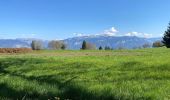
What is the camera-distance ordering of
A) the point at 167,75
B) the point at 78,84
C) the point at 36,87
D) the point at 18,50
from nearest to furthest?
1. the point at 36,87
2. the point at 78,84
3. the point at 167,75
4. the point at 18,50

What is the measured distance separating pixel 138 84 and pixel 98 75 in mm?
3032

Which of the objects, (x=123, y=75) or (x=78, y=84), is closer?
(x=78, y=84)

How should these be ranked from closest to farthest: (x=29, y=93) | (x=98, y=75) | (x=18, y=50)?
1. (x=29, y=93)
2. (x=98, y=75)
3. (x=18, y=50)

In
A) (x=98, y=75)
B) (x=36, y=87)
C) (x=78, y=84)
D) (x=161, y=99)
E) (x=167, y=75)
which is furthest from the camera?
(x=98, y=75)

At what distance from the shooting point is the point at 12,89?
416 inches

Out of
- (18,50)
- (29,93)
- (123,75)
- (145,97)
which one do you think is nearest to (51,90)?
(29,93)

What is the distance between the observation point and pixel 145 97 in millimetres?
8938

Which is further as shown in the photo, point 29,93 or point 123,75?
point 123,75

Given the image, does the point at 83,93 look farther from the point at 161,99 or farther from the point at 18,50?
the point at 18,50

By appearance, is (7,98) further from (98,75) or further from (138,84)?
(98,75)

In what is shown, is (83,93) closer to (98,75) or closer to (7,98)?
(7,98)

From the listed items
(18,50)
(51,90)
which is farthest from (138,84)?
(18,50)

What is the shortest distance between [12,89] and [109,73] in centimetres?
429

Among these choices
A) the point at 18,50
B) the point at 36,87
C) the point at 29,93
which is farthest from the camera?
the point at 18,50
